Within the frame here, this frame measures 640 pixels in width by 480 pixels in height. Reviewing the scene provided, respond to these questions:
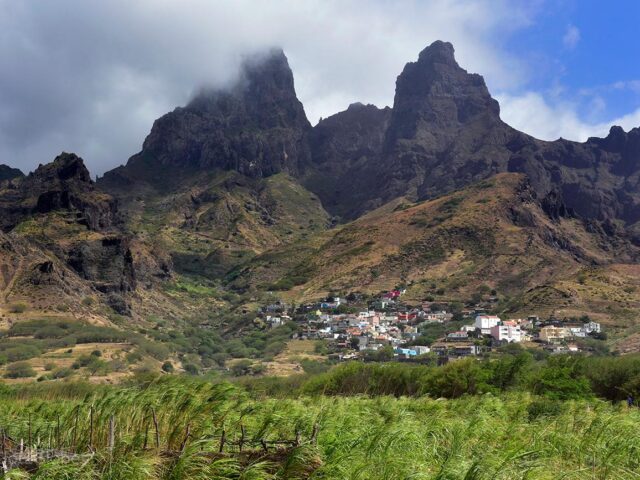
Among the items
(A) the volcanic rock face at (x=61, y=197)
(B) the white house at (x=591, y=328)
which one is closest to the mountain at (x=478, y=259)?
(B) the white house at (x=591, y=328)

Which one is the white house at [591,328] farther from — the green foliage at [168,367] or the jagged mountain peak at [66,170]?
the jagged mountain peak at [66,170]

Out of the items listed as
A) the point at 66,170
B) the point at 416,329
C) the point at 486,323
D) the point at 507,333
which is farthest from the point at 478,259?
the point at 66,170

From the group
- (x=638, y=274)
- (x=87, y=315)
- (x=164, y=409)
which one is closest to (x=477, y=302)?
(x=638, y=274)

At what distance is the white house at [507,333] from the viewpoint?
87.8m

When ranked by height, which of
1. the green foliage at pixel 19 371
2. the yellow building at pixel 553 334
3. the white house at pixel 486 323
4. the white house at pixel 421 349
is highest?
the white house at pixel 486 323

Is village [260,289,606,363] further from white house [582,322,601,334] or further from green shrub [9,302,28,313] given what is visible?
green shrub [9,302,28,313]

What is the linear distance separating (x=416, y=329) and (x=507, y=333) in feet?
73.3

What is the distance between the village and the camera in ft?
277

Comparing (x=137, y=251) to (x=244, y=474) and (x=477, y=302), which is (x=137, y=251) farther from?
(x=244, y=474)

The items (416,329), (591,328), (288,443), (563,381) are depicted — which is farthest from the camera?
(416,329)

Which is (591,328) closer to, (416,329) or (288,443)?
(416,329)

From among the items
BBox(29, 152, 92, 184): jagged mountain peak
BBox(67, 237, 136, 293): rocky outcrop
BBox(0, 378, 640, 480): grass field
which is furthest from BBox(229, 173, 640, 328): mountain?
BBox(0, 378, 640, 480): grass field

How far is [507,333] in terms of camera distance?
88.8 meters

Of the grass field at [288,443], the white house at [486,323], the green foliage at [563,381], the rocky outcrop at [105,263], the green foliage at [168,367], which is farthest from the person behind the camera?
the rocky outcrop at [105,263]
